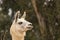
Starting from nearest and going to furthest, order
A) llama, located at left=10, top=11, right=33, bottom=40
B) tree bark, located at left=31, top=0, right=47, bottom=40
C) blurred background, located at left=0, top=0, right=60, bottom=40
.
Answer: llama, located at left=10, top=11, right=33, bottom=40, tree bark, located at left=31, top=0, right=47, bottom=40, blurred background, located at left=0, top=0, right=60, bottom=40

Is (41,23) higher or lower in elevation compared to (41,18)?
lower

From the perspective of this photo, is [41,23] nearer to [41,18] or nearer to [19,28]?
[41,18]

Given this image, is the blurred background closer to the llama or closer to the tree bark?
the tree bark

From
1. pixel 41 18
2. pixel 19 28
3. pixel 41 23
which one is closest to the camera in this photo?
pixel 19 28

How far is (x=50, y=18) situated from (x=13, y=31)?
22.4 feet

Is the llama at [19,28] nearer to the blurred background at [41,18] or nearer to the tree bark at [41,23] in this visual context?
the blurred background at [41,18]

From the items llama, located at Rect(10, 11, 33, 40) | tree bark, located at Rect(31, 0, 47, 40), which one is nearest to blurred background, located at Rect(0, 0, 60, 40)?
tree bark, located at Rect(31, 0, 47, 40)

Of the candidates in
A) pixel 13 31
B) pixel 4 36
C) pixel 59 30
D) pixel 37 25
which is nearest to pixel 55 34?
pixel 59 30

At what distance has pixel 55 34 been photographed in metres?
11.8

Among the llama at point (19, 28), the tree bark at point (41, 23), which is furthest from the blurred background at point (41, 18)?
the llama at point (19, 28)

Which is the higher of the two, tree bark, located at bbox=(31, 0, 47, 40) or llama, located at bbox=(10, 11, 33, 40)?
llama, located at bbox=(10, 11, 33, 40)

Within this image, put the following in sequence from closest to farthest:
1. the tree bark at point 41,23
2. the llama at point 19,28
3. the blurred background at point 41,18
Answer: the llama at point 19,28, the tree bark at point 41,23, the blurred background at point 41,18

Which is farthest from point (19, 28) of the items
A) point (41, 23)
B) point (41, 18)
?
point (41, 18)

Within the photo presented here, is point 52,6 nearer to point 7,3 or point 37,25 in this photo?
point 37,25
